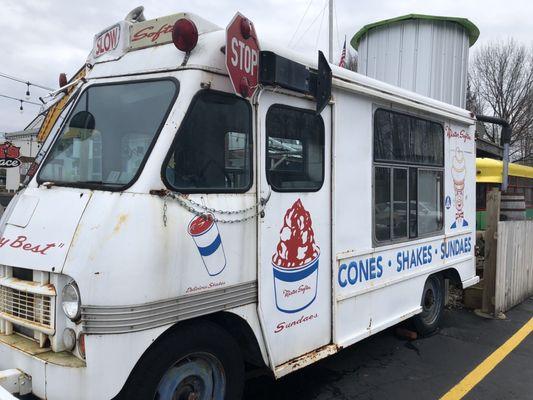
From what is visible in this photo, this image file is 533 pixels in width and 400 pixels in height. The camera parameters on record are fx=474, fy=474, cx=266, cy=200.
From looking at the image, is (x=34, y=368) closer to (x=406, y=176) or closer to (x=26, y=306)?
(x=26, y=306)

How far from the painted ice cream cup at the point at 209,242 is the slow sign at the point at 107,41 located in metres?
1.47

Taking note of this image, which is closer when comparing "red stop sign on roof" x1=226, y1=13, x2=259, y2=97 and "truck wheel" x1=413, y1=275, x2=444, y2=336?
"red stop sign on roof" x1=226, y1=13, x2=259, y2=97

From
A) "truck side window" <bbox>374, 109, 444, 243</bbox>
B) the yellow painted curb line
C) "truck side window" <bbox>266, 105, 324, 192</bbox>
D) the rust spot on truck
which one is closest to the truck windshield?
"truck side window" <bbox>266, 105, 324, 192</bbox>

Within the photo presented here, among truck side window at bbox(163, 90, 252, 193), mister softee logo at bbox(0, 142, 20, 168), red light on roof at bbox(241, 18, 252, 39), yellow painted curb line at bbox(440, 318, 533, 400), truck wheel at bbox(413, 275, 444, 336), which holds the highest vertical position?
red light on roof at bbox(241, 18, 252, 39)

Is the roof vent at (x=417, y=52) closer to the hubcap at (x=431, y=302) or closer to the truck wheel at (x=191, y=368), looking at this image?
the hubcap at (x=431, y=302)

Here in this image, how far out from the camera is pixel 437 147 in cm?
543

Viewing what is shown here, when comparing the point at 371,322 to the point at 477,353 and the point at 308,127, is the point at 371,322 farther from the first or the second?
the point at 308,127

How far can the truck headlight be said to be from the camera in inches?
98.3

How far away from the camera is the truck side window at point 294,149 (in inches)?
133

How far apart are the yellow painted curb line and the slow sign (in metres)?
3.83

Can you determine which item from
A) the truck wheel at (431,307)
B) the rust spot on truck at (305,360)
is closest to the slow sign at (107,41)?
the rust spot on truck at (305,360)

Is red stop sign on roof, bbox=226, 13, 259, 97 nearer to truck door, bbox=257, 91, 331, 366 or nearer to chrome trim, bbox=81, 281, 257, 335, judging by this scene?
truck door, bbox=257, 91, 331, 366

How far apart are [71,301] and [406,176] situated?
3.50 metres

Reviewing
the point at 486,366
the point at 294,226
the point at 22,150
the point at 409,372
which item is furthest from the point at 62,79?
the point at 22,150
